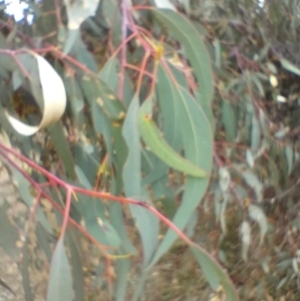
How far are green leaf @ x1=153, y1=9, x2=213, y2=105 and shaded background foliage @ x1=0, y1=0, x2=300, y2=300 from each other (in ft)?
0.05

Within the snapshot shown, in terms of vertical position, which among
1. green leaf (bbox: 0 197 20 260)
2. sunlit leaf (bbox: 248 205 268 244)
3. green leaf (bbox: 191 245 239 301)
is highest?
green leaf (bbox: 0 197 20 260)

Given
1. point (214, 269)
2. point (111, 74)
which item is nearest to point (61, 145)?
point (111, 74)

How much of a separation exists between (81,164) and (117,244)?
6.6 inches

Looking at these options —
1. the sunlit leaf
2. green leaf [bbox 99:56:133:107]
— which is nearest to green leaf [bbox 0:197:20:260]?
green leaf [bbox 99:56:133:107]

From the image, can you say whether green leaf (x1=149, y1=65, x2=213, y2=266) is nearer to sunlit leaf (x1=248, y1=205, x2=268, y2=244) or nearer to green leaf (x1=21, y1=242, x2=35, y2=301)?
green leaf (x1=21, y1=242, x2=35, y2=301)

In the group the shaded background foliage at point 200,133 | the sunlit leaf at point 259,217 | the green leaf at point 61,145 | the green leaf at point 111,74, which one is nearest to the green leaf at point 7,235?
the shaded background foliage at point 200,133

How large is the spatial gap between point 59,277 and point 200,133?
21 cm

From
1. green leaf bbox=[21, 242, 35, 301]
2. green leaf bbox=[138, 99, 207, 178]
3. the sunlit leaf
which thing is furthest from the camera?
the sunlit leaf

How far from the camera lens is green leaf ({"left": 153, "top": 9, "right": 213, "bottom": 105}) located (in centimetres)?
54

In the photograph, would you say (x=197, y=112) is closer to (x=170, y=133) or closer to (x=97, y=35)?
(x=170, y=133)

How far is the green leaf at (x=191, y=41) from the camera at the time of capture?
54cm

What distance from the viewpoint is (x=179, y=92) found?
20.4 inches

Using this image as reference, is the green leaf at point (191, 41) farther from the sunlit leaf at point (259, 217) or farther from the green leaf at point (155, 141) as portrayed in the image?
the sunlit leaf at point (259, 217)

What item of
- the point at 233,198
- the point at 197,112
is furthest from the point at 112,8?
the point at 233,198
